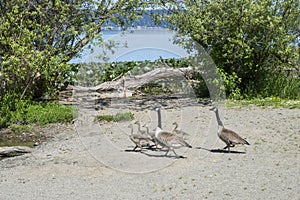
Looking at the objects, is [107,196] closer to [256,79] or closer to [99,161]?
[99,161]

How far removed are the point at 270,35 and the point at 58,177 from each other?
9.30 m

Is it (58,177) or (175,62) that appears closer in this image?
(58,177)

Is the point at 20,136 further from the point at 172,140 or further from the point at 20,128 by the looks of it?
the point at 172,140

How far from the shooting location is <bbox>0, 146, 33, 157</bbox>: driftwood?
33.3ft

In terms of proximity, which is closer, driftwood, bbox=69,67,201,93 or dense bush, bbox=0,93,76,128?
dense bush, bbox=0,93,76,128

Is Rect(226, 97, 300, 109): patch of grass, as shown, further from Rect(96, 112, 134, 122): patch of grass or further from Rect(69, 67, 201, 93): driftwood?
Rect(96, 112, 134, 122): patch of grass

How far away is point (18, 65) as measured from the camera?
13.0 m

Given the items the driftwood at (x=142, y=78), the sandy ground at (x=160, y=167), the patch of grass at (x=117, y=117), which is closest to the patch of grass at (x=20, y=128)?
the sandy ground at (x=160, y=167)

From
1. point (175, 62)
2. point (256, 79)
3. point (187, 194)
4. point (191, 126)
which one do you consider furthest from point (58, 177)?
point (175, 62)

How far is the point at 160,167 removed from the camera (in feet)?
27.0

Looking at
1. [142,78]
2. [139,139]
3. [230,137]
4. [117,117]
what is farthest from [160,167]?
[142,78]

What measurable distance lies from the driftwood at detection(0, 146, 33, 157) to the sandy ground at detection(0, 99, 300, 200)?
224 mm

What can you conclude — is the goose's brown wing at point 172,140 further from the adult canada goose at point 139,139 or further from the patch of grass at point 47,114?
the patch of grass at point 47,114

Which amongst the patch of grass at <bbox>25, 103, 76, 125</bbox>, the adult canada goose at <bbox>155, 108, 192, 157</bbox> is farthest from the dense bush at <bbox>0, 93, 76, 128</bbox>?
the adult canada goose at <bbox>155, 108, 192, 157</bbox>
